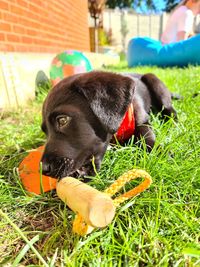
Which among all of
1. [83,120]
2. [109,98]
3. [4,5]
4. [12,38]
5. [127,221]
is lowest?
[127,221]

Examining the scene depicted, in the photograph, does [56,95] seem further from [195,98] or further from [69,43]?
[69,43]

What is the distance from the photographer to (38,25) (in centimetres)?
580

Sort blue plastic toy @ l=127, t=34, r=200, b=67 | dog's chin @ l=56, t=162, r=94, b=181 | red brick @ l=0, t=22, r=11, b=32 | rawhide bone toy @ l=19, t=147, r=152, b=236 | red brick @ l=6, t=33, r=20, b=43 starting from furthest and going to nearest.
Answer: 1. blue plastic toy @ l=127, t=34, r=200, b=67
2. red brick @ l=6, t=33, r=20, b=43
3. red brick @ l=0, t=22, r=11, b=32
4. dog's chin @ l=56, t=162, r=94, b=181
5. rawhide bone toy @ l=19, t=147, r=152, b=236

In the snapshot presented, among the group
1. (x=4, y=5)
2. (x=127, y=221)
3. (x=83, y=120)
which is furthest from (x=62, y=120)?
(x=4, y=5)

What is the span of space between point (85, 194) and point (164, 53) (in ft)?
24.2

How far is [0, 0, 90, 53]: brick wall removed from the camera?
14.4 feet

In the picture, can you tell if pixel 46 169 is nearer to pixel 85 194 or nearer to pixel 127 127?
pixel 85 194

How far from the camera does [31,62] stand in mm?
5000

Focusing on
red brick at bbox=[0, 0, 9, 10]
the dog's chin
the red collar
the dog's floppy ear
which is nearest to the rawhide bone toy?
the dog's chin

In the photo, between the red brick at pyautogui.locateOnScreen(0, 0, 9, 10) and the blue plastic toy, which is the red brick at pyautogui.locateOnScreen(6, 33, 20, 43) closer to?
the red brick at pyautogui.locateOnScreen(0, 0, 9, 10)

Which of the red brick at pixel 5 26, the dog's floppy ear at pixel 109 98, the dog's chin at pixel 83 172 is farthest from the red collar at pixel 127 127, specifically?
the red brick at pixel 5 26

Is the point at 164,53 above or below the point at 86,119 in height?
above

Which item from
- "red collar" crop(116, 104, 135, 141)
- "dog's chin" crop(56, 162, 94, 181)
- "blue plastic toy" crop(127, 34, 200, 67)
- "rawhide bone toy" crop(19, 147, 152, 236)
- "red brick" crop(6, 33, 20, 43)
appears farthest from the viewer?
"blue plastic toy" crop(127, 34, 200, 67)

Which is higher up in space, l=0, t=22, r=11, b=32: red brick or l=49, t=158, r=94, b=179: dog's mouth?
l=0, t=22, r=11, b=32: red brick
